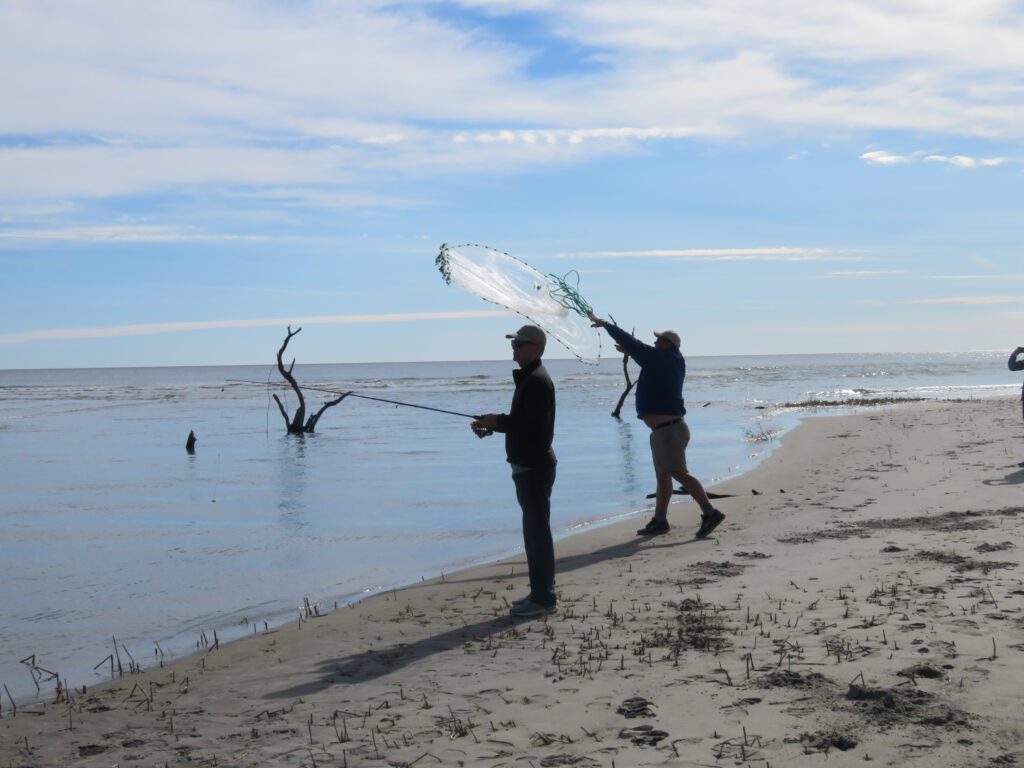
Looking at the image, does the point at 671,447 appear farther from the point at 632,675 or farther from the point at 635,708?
the point at 635,708

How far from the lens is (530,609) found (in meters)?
6.23

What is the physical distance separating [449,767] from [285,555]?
6540 millimetres

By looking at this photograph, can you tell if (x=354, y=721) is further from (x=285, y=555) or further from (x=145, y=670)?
(x=285, y=555)

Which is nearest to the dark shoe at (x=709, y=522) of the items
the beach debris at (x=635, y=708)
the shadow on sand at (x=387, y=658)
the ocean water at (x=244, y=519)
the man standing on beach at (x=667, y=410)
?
the man standing on beach at (x=667, y=410)

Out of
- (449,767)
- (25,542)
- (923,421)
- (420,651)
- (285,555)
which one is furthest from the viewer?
(923,421)

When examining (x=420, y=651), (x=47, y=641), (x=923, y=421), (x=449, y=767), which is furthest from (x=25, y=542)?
(x=923, y=421)

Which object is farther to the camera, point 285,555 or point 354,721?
point 285,555

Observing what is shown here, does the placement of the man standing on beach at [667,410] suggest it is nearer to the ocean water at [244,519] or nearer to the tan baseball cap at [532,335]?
the ocean water at [244,519]

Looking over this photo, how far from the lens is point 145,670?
585 cm

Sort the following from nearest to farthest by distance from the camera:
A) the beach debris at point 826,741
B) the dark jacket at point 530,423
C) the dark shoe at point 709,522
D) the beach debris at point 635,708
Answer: the beach debris at point 826,741
the beach debris at point 635,708
the dark jacket at point 530,423
the dark shoe at point 709,522

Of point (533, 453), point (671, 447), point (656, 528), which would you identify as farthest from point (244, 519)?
point (533, 453)

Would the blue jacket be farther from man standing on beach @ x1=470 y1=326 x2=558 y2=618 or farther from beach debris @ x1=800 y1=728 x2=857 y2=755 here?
beach debris @ x1=800 y1=728 x2=857 y2=755

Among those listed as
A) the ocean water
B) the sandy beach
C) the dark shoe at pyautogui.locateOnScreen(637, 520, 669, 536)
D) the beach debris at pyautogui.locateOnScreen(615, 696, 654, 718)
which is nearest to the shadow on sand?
the sandy beach

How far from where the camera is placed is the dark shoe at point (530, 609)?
244 inches
